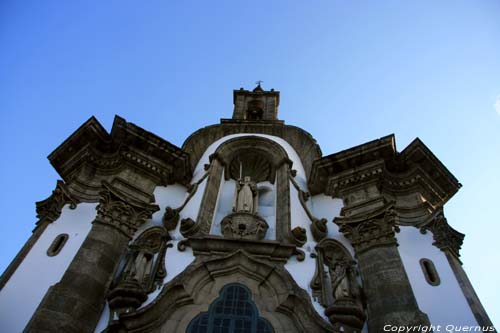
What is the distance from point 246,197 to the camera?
1328 centimetres

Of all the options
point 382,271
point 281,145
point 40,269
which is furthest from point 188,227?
point 281,145

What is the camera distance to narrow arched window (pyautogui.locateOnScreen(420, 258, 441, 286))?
10.2 metres

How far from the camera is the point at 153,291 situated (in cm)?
1007

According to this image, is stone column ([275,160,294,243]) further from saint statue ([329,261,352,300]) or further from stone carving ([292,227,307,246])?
saint statue ([329,261,352,300])

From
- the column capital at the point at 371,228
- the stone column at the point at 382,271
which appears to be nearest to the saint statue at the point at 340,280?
the stone column at the point at 382,271

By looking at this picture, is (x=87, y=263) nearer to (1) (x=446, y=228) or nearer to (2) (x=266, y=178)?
(2) (x=266, y=178)

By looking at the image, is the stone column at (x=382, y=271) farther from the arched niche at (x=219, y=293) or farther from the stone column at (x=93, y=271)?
the stone column at (x=93, y=271)

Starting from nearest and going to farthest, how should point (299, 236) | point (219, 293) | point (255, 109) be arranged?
point (219, 293)
point (299, 236)
point (255, 109)

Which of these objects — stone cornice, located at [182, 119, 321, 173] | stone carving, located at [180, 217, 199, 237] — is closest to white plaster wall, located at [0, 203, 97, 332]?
stone carving, located at [180, 217, 199, 237]

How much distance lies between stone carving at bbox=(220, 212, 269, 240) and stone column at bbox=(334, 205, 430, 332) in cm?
226

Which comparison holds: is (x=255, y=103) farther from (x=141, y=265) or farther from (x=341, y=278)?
(x=341, y=278)

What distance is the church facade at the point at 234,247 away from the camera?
9266mm

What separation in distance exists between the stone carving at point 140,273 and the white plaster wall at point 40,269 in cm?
145

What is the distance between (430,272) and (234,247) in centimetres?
520
